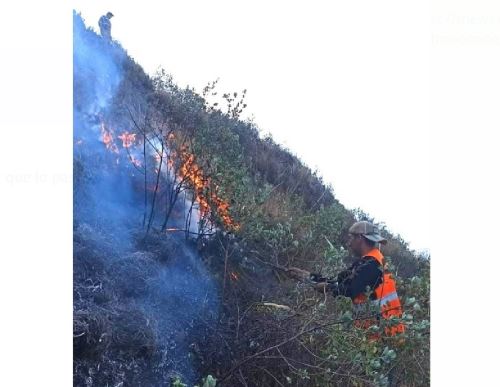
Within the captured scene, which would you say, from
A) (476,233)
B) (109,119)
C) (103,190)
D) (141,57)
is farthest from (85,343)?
(476,233)

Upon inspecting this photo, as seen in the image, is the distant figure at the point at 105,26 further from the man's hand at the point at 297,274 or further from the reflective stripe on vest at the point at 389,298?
the reflective stripe on vest at the point at 389,298

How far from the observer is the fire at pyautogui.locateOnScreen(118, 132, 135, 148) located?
10.5 ft

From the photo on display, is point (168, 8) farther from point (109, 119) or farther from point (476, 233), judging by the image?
point (476, 233)

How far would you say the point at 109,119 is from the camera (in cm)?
318

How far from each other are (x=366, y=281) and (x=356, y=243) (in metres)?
0.19

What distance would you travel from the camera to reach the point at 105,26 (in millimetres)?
3215

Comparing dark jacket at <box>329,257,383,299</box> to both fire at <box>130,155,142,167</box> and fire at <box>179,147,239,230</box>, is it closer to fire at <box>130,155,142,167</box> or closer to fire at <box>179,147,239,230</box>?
fire at <box>179,147,239,230</box>

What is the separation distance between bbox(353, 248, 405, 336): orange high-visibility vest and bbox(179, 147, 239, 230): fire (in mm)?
699

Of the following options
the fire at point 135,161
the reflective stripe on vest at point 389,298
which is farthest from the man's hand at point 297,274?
the fire at point 135,161

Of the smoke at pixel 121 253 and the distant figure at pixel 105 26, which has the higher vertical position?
the distant figure at pixel 105 26

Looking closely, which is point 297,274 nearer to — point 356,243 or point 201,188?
point 356,243

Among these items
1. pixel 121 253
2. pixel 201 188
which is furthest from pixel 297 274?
pixel 121 253

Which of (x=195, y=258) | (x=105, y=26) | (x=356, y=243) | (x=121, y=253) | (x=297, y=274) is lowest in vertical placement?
(x=121, y=253)

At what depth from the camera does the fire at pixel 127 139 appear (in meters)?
3.20
